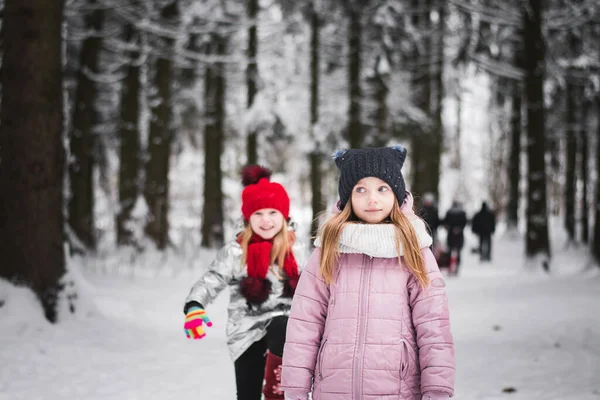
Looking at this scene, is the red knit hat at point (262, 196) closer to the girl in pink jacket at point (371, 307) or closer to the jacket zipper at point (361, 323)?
the girl in pink jacket at point (371, 307)

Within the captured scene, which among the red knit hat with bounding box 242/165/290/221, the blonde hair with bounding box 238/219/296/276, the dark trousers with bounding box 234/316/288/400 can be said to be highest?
the red knit hat with bounding box 242/165/290/221

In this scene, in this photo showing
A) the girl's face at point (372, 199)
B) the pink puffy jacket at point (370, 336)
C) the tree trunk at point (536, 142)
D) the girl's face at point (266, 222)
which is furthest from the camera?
the tree trunk at point (536, 142)

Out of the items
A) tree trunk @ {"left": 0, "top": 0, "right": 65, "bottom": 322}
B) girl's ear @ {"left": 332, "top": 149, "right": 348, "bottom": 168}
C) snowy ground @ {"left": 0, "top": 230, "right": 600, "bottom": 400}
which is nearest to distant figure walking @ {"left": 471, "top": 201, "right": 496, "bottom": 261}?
snowy ground @ {"left": 0, "top": 230, "right": 600, "bottom": 400}

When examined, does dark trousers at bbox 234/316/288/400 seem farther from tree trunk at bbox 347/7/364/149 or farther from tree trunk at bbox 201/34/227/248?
tree trunk at bbox 201/34/227/248

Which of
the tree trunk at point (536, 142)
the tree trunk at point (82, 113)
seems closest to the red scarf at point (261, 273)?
the tree trunk at point (536, 142)

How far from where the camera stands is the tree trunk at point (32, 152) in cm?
618

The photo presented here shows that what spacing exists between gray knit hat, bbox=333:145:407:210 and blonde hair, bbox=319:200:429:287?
8 cm

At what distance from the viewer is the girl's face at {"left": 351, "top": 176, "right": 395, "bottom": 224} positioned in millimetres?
2631

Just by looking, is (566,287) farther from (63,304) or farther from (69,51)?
(69,51)

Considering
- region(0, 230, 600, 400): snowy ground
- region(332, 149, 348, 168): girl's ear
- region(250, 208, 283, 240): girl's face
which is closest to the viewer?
region(332, 149, 348, 168): girl's ear

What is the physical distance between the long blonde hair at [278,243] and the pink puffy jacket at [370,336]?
3.68ft

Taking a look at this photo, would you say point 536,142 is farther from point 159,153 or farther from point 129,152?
point 129,152

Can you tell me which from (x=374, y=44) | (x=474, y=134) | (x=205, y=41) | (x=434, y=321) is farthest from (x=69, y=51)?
(x=474, y=134)

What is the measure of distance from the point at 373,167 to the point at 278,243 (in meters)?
1.30
